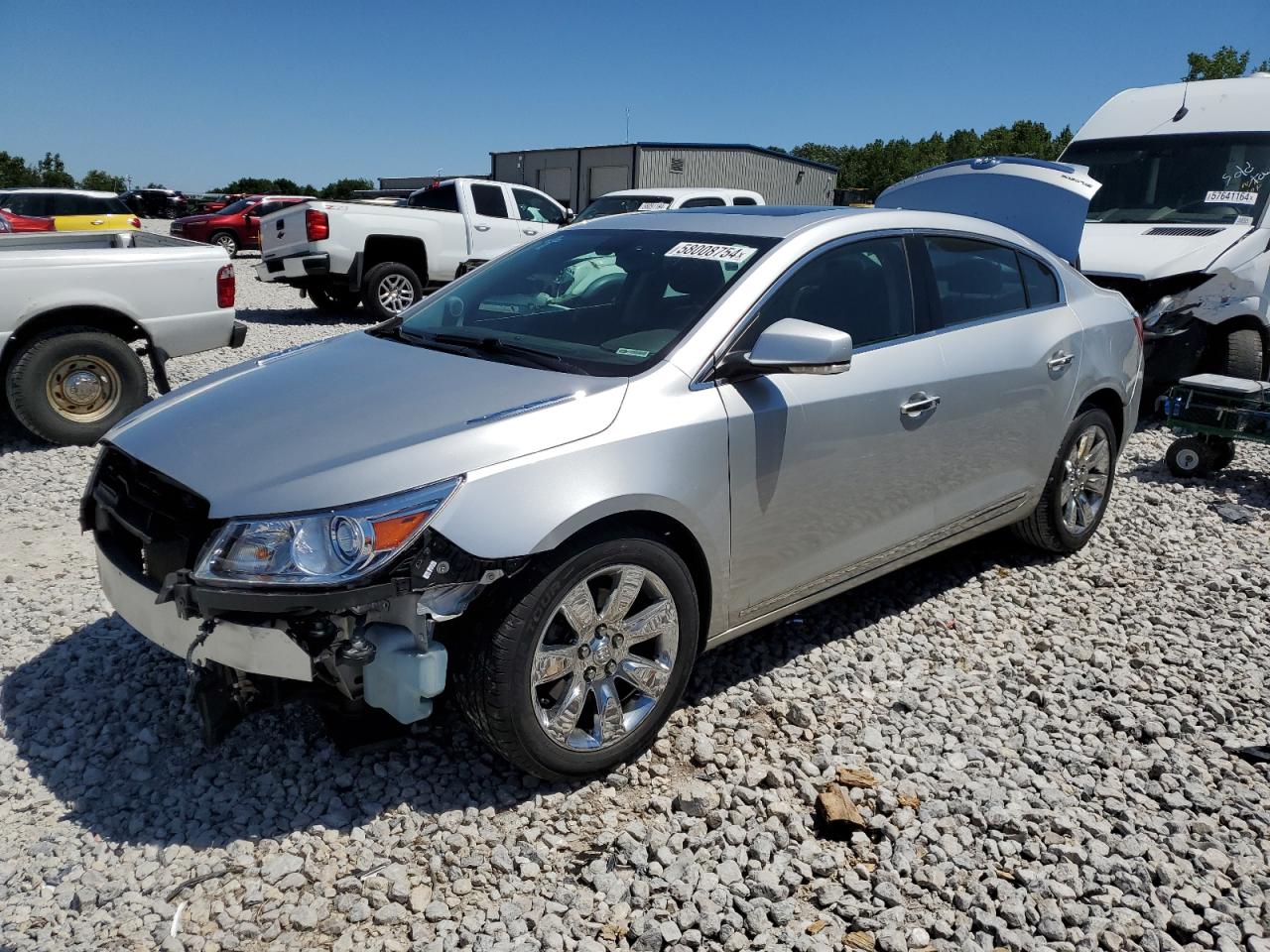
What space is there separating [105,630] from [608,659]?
227 cm

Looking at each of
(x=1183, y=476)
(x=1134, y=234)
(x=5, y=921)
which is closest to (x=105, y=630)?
(x=5, y=921)

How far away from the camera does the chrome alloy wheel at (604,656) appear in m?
2.77

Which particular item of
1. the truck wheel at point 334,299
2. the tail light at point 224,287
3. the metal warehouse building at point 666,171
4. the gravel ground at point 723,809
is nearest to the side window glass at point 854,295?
the gravel ground at point 723,809

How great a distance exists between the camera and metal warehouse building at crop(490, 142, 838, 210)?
35375 millimetres

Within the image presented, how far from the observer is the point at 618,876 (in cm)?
262

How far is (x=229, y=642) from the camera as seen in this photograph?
2.53m

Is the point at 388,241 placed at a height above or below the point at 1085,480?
above

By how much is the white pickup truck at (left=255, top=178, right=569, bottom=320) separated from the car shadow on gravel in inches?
348

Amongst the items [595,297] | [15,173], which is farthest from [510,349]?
[15,173]

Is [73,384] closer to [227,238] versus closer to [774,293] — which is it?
[774,293]

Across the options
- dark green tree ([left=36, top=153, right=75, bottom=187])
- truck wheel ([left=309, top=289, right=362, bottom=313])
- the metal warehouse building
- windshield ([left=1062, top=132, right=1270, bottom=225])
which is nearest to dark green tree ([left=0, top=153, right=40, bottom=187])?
dark green tree ([left=36, top=153, right=75, bottom=187])

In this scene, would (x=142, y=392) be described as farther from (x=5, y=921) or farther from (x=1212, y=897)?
(x=1212, y=897)

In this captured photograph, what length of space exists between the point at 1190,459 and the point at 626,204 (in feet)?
29.1

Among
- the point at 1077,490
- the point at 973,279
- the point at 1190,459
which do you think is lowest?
the point at 1190,459
